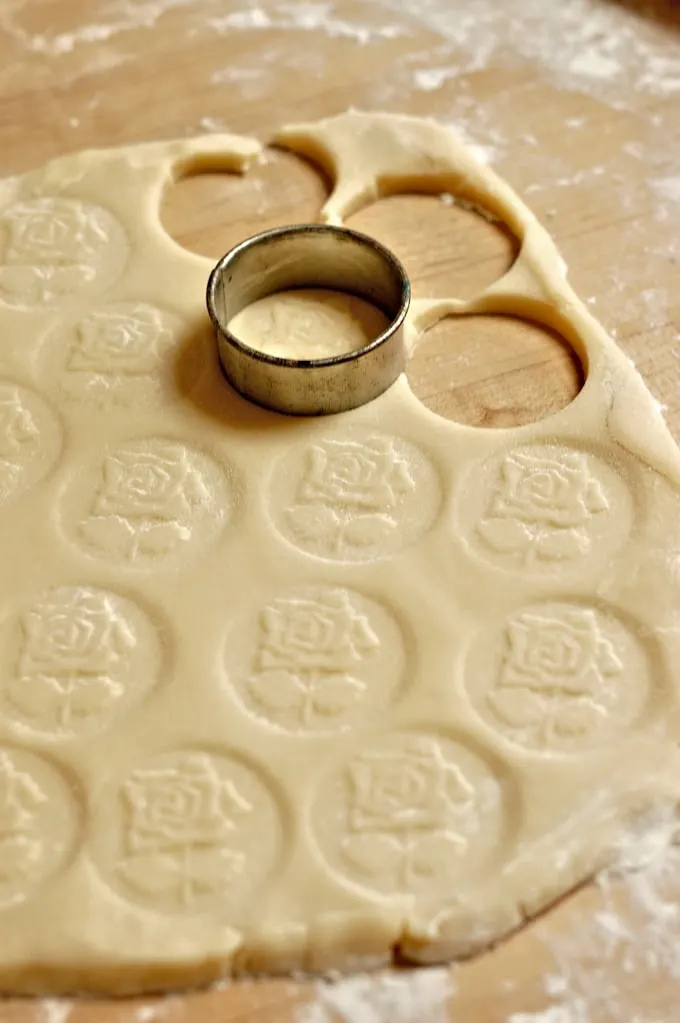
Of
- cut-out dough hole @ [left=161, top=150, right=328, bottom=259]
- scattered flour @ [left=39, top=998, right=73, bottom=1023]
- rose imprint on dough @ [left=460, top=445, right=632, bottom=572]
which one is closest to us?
scattered flour @ [left=39, top=998, right=73, bottom=1023]

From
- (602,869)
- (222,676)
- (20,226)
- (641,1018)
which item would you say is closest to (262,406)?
(222,676)

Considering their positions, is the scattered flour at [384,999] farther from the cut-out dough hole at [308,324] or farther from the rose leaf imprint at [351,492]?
the cut-out dough hole at [308,324]

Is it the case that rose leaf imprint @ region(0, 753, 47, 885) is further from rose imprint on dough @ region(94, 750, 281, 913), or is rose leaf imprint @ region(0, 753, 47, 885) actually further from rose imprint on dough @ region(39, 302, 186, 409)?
rose imprint on dough @ region(39, 302, 186, 409)

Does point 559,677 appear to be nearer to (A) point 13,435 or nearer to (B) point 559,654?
(B) point 559,654

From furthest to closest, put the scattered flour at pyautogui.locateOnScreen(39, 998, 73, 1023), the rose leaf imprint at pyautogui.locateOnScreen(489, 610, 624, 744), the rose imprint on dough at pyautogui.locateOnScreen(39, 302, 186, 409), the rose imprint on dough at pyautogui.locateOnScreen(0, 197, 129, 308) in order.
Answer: the rose imprint on dough at pyautogui.locateOnScreen(0, 197, 129, 308) < the rose imprint on dough at pyautogui.locateOnScreen(39, 302, 186, 409) < the rose leaf imprint at pyautogui.locateOnScreen(489, 610, 624, 744) < the scattered flour at pyautogui.locateOnScreen(39, 998, 73, 1023)

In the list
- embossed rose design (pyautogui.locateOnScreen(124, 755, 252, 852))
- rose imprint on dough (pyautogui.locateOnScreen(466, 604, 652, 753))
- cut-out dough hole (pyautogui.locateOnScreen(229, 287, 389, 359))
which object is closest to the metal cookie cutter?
cut-out dough hole (pyautogui.locateOnScreen(229, 287, 389, 359))

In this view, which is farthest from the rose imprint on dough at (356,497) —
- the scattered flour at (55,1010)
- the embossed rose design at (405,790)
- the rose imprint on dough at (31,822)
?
the scattered flour at (55,1010)
